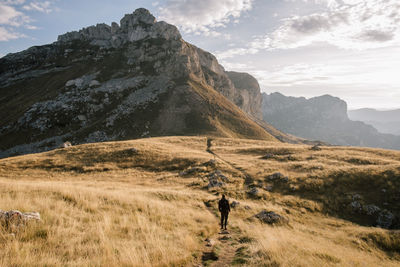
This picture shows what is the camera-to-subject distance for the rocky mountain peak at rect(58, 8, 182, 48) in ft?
487

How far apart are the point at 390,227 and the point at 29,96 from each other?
489ft

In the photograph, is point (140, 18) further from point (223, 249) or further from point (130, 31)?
point (223, 249)

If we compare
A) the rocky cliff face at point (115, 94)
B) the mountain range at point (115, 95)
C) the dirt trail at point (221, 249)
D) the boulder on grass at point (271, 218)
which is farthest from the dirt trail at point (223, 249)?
the rocky cliff face at point (115, 94)

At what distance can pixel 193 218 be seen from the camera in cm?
1272

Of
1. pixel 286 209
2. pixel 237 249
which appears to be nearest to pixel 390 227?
pixel 286 209

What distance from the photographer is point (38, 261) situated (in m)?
4.62

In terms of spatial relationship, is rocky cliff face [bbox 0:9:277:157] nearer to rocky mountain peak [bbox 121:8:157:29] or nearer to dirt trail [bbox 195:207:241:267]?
rocky mountain peak [bbox 121:8:157:29]

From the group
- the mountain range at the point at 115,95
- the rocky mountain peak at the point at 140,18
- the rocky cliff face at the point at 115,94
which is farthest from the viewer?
the rocky mountain peak at the point at 140,18

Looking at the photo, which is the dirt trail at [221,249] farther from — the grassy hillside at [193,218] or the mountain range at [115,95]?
the mountain range at [115,95]

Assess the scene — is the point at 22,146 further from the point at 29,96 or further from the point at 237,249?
the point at 237,249

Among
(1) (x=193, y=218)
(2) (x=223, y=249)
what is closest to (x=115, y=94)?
(1) (x=193, y=218)

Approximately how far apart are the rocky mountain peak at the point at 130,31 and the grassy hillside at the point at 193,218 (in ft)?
454

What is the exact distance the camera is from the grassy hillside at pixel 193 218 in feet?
19.3

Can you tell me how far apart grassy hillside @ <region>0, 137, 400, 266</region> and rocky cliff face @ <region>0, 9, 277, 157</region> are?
192ft
